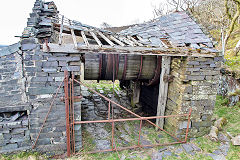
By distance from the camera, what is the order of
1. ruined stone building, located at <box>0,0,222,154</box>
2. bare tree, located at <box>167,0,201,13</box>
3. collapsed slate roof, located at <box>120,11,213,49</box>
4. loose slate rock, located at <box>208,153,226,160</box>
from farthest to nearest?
Result: bare tree, located at <box>167,0,201,13</box> → collapsed slate roof, located at <box>120,11,213,49</box> → loose slate rock, located at <box>208,153,226,160</box> → ruined stone building, located at <box>0,0,222,154</box>

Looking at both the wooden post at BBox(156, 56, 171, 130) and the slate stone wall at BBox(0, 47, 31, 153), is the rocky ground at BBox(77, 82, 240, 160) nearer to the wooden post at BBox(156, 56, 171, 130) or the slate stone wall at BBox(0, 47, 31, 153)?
the wooden post at BBox(156, 56, 171, 130)

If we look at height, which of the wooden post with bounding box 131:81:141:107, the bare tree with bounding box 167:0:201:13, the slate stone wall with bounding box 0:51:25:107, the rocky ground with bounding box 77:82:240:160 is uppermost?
the bare tree with bounding box 167:0:201:13

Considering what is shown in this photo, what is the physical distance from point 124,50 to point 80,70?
3.86 feet

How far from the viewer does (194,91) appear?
4.46 meters

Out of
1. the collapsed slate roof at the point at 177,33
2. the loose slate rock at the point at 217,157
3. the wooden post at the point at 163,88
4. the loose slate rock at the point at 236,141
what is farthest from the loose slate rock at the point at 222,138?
the collapsed slate roof at the point at 177,33

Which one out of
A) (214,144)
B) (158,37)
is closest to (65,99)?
(158,37)

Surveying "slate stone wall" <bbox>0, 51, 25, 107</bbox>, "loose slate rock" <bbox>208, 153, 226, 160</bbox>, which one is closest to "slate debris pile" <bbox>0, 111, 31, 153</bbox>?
"slate stone wall" <bbox>0, 51, 25, 107</bbox>

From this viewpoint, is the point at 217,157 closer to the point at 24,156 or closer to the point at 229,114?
the point at 229,114

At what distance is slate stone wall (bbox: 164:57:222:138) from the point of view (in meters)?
4.33

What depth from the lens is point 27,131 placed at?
375cm

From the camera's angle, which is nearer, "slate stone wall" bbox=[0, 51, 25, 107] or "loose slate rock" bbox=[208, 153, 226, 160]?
"slate stone wall" bbox=[0, 51, 25, 107]

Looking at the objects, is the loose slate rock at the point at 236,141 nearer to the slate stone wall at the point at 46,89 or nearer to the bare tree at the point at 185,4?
the slate stone wall at the point at 46,89

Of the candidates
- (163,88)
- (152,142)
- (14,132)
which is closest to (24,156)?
(14,132)

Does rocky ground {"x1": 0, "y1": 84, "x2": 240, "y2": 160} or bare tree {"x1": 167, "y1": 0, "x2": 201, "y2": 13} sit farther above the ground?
bare tree {"x1": 167, "y1": 0, "x2": 201, "y2": 13}
